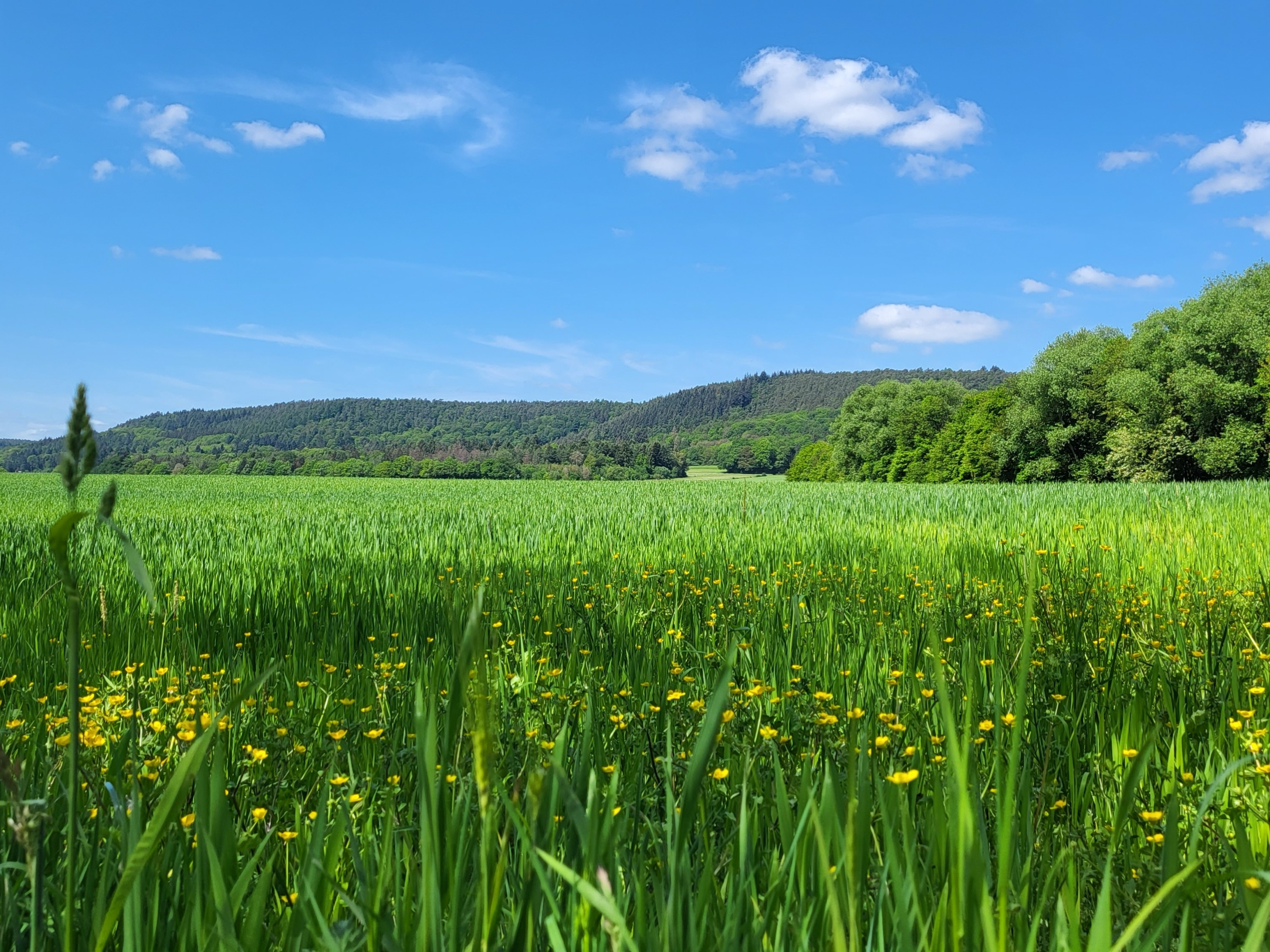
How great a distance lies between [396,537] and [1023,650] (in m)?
9.26

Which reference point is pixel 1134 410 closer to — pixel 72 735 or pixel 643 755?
pixel 643 755

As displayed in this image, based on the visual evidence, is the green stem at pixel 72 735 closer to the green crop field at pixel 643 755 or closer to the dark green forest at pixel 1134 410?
the green crop field at pixel 643 755

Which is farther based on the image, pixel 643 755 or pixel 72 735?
pixel 643 755

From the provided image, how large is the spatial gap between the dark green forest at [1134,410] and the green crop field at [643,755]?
45602mm

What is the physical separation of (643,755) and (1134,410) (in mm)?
57190

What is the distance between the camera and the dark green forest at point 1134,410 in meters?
41.4

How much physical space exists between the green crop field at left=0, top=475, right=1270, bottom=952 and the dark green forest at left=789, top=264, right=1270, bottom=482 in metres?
45.6

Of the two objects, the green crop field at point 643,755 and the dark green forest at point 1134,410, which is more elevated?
the dark green forest at point 1134,410

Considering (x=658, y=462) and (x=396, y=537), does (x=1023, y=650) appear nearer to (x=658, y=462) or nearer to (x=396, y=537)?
(x=396, y=537)

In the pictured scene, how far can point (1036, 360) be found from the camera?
55.0 m

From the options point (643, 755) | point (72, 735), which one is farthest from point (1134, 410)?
point (72, 735)

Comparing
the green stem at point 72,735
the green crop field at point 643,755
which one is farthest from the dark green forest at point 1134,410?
the green stem at point 72,735

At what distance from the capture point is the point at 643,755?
178 cm

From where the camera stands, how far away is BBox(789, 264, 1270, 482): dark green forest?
41438 millimetres
